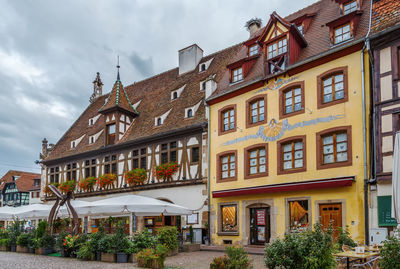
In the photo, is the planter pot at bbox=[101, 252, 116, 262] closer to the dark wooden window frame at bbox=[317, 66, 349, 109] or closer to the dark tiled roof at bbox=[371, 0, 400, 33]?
the dark wooden window frame at bbox=[317, 66, 349, 109]

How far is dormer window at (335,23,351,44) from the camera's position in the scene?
16.4 meters

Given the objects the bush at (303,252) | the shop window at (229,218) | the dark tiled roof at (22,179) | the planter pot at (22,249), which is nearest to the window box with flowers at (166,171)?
the shop window at (229,218)

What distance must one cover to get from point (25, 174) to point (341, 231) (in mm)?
61872

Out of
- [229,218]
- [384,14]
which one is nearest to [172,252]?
[229,218]

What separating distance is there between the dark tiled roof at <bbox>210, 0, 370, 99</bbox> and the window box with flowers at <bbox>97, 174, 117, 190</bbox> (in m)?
9.05

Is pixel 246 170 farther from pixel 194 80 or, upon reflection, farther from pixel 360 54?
pixel 194 80

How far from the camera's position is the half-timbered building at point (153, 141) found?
70.4 ft

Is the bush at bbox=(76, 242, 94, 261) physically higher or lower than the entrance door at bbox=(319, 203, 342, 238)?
lower

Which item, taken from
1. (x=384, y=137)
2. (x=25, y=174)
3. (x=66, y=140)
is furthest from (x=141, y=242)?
(x=25, y=174)

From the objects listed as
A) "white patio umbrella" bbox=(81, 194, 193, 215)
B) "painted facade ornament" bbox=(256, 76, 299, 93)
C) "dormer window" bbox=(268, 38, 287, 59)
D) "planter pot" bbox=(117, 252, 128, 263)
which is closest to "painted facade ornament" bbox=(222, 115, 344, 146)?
"painted facade ornament" bbox=(256, 76, 299, 93)

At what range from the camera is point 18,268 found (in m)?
12.2

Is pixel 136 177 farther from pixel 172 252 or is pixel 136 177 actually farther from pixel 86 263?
pixel 86 263

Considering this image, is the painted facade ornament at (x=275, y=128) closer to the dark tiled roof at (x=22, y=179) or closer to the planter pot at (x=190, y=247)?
the planter pot at (x=190, y=247)

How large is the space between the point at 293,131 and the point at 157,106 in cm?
1161
